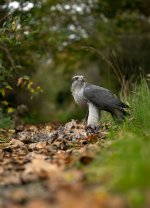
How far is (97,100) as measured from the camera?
681 cm

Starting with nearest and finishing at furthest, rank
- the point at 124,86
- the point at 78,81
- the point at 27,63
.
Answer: the point at 78,81, the point at 124,86, the point at 27,63

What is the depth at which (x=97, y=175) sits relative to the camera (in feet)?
11.4

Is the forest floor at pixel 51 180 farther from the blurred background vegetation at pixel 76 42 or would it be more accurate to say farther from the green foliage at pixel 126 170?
the blurred background vegetation at pixel 76 42

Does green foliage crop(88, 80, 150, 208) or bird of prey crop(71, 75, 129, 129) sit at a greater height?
bird of prey crop(71, 75, 129, 129)

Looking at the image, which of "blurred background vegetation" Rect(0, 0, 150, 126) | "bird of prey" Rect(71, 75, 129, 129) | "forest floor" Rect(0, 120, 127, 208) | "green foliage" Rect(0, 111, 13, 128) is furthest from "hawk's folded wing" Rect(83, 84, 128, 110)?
"blurred background vegetation" Rect(0, 0, 150, 126)

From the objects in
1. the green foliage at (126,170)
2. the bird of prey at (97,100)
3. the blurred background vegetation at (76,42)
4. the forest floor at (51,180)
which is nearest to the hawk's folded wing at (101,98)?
the bird of prey at (97,100)

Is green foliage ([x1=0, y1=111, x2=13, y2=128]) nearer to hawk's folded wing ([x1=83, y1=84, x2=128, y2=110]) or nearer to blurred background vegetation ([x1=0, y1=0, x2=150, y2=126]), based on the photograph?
blurred background vegetation ([x1=0, y1=0, x2=150, y2=126])

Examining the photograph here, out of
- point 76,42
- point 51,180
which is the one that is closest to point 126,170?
point 51,180

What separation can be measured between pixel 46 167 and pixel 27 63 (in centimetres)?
911

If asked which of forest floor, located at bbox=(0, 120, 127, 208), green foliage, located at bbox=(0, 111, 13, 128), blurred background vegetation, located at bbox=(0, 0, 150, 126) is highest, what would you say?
blurred background vegetation, located at bbox=(0, 0, 150, 126)

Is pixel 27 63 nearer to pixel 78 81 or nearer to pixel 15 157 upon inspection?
pixel 78 81

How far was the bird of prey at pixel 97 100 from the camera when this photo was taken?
6.80 metres

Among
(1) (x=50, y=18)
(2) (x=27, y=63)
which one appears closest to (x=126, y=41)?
(1) (x=50, y=18)

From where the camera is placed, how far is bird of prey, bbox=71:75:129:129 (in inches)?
268
